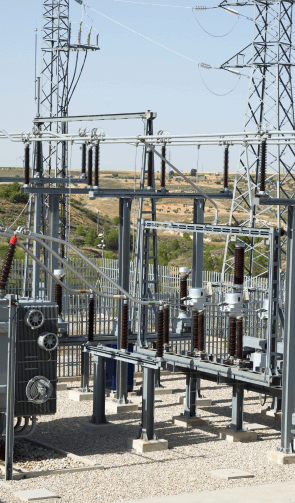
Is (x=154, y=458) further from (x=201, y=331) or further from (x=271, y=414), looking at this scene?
(x=271, y=414)

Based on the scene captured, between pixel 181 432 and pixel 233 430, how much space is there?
2.77ft

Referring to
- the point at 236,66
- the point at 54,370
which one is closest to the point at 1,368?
the point at 54,370

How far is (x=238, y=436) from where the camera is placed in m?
12.1

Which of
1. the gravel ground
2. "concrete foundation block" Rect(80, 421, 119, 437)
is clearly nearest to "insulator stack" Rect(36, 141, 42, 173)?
the gravel ground

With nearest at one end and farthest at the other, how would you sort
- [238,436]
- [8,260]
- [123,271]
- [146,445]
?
[8,260]
[146,445]
[238,436]
[123,271]

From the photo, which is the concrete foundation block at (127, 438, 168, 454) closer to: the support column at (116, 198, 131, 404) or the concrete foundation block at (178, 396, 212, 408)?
the support column at (116, 198, 131, 404)

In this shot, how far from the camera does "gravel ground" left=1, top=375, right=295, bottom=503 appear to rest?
9.50 metres

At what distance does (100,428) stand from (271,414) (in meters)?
3.21

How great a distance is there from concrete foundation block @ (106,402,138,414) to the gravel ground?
216 mm

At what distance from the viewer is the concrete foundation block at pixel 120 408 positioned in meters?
13.9

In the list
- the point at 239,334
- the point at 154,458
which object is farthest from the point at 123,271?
the point at 154,458

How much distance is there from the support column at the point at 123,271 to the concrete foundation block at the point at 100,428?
5.90 ft

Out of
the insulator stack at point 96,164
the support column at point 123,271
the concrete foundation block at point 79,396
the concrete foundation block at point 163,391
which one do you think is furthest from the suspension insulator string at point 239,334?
the concrete foundation block at point 163,391

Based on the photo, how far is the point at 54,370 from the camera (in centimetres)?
1079
